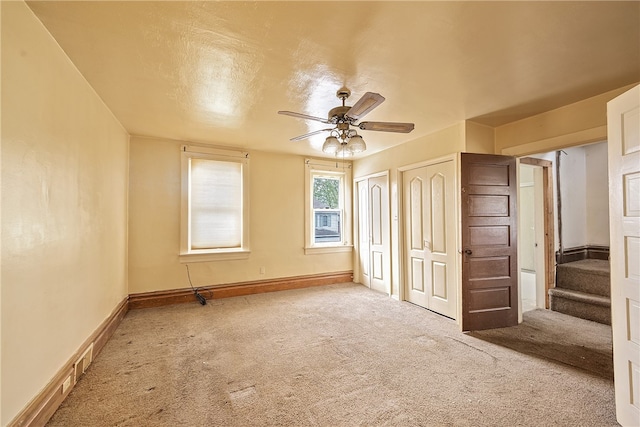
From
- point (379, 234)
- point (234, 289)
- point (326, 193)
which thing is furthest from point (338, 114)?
point (234, 289)

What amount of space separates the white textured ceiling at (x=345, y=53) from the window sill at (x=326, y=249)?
2.83 m

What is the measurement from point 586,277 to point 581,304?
441mm

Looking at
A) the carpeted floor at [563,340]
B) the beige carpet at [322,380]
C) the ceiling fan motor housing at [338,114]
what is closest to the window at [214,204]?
the beige carpet at [322,380]

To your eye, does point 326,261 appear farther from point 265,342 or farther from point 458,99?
point 458,99

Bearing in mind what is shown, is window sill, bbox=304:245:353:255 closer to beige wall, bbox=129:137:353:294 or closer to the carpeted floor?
beige wall, bbox=129:137:353:294

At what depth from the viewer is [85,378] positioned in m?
2.24

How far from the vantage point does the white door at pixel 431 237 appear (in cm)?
360

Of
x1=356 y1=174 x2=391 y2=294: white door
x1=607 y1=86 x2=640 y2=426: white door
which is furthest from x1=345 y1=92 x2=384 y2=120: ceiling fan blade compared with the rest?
x1=356 y1=174 x2=391 y2=294: white door

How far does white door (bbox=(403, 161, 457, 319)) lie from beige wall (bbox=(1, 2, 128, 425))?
12.8 ft

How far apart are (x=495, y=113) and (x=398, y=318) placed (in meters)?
2.74

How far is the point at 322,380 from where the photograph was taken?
2.21 metres

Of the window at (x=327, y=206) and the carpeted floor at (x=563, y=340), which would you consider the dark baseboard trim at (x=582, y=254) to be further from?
the window at (x=327, y=206)

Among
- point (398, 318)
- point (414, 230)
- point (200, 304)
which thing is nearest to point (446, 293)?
point (398, 318)

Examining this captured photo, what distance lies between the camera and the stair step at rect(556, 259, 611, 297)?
3.67 metres
